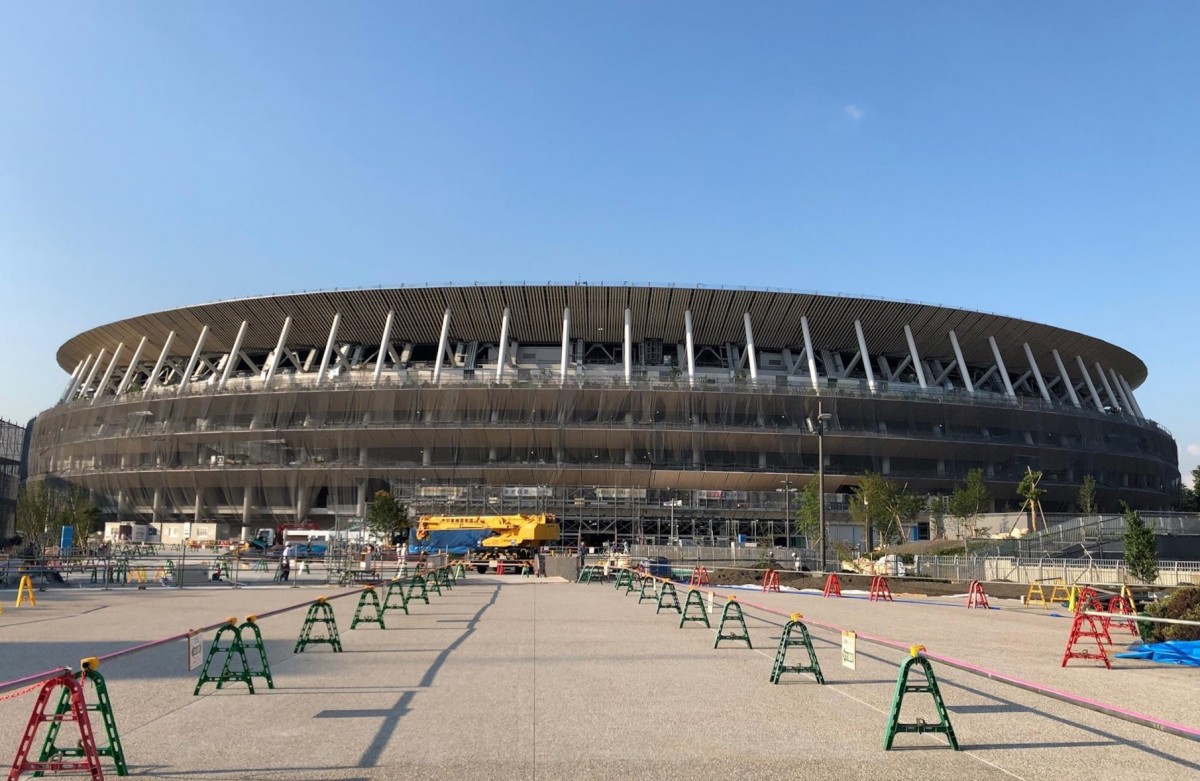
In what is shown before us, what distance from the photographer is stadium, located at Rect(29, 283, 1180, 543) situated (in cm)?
7131

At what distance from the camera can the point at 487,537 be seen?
172 feet

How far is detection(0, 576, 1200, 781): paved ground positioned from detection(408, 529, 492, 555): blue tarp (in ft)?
115

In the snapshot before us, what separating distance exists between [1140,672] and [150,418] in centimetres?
8471

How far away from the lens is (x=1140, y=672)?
42.7 ft

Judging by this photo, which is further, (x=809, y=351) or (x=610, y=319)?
(x=610, y=319)

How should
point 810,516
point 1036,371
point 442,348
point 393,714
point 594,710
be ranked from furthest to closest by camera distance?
point 1036,371
point 442,348
point 810,516
point 594,710
point 393,714

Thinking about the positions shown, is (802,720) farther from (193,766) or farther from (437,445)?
(437,445)

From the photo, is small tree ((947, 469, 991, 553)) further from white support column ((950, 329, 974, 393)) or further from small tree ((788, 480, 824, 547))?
white support column ((950, 329, 974, 393))

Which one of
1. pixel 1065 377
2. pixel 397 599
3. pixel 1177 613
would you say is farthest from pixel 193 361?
pixel 1065 377

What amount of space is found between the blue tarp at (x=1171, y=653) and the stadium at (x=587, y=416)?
5240cm

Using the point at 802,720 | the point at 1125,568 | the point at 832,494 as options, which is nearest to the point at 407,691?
the point at 802,720

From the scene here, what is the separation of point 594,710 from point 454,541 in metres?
45.4

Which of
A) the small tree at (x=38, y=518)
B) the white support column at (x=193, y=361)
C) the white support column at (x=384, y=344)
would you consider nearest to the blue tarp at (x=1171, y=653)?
the small tree at (x=38, y=518)

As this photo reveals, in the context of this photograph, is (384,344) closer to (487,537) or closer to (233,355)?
(233,355)
